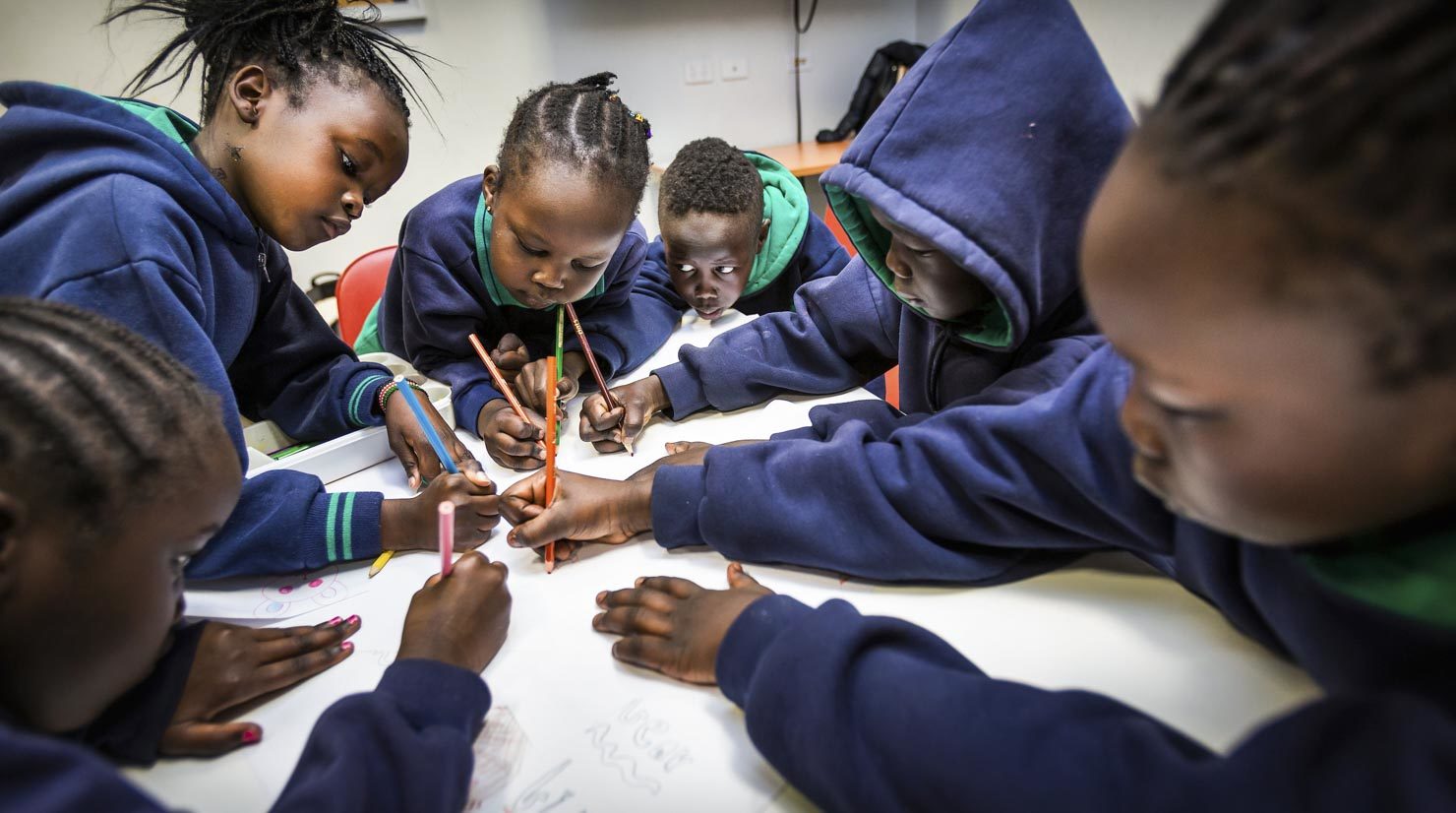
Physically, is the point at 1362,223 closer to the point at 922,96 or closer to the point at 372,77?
the point at 922,96

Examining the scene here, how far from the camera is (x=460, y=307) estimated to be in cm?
112

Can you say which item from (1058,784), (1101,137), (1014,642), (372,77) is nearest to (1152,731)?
(1058,784)

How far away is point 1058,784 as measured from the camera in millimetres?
386

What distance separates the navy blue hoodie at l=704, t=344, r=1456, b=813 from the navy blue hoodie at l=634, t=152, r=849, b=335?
0.76m

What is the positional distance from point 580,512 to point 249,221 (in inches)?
20.6

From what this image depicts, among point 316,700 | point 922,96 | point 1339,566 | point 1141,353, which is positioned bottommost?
point 316,700

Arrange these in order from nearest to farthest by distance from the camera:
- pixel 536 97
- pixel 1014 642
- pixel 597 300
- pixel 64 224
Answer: pixel 1014 642
pixel 64 224
pixel 536 97
pixel 597 300

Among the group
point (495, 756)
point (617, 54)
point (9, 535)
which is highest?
point (617, 54)

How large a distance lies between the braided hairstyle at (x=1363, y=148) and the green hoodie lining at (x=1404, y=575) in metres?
0.11

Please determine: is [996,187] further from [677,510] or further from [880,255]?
[677,510]

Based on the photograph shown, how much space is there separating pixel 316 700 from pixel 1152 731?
0.56 meters

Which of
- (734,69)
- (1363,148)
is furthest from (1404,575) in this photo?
(734,69)

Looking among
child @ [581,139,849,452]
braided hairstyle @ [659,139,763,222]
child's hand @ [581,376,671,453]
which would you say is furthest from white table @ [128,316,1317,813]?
braided hairstyle @ [659,139,763,222]

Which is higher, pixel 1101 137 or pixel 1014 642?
pixel 1101 137
